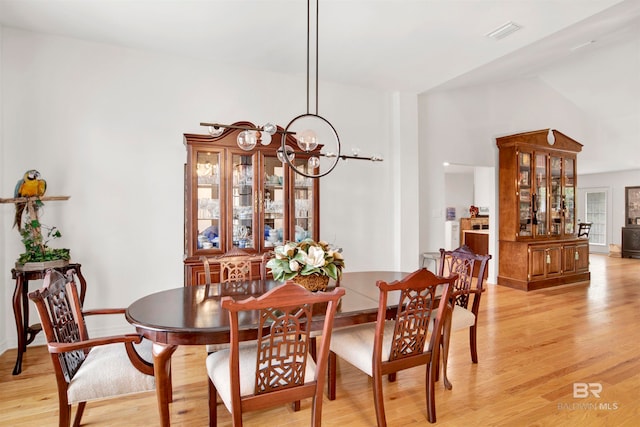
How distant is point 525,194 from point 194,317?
566cm

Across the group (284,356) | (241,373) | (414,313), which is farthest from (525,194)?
(241,373)

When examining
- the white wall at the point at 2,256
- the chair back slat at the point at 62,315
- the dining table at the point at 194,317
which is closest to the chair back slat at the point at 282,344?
the dining table at the point at 194,317

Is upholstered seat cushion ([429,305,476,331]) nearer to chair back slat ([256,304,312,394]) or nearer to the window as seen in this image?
chair back slat ([256,304,312,394])

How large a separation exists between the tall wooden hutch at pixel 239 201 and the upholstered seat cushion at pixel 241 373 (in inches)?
56.8

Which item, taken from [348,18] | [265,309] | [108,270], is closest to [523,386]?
[265,309]

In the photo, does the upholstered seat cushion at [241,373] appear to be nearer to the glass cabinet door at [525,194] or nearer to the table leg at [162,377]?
the table leg at [162,377]

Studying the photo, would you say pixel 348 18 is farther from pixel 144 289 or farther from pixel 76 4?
pixel 144 289

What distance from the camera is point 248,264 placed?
298cm

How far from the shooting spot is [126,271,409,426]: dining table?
169 centimetres

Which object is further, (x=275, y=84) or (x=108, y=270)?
(x=275, y=84)

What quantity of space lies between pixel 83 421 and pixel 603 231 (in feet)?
42.5

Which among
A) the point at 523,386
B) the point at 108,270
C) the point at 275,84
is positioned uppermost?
the point at 275,84

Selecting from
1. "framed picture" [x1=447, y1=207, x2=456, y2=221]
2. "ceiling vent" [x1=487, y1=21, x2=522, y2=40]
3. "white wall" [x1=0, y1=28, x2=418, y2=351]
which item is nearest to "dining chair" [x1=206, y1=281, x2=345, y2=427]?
"white wall" [x1=0, y1=28, x2=418, y2=351]

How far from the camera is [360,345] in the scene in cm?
217
